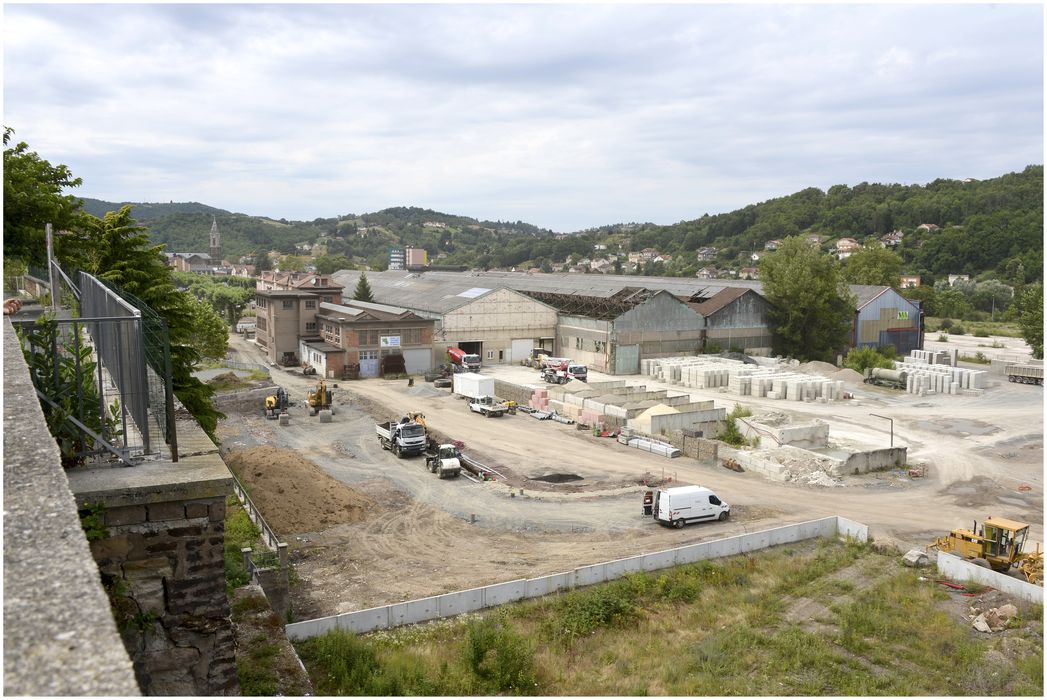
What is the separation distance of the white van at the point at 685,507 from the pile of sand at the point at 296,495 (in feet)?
29.3

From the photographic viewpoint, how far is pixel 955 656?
16.0 meters

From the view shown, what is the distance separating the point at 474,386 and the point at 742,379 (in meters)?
16.4

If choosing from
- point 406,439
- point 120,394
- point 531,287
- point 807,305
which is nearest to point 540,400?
point 406,439

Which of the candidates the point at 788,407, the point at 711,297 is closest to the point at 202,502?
the point at 788,407

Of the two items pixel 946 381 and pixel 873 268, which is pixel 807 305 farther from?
pixel 873 268

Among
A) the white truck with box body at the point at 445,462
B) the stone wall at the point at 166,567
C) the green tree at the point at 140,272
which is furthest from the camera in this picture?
the white truck with box body at the point at 445,462

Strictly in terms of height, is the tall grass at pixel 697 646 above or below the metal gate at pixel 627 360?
below

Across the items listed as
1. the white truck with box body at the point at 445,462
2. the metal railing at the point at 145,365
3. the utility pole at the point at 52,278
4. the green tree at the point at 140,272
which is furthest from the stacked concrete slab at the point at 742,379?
the metal railing at the point at 145,365

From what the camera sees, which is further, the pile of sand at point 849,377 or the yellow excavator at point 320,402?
the pile of sand at point 849,377

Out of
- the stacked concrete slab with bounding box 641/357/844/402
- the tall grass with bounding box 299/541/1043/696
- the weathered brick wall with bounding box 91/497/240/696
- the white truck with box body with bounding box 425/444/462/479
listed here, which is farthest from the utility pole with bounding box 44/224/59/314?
the stacked concrete slab with bounding box 641/357/844/402

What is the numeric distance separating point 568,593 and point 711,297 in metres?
45.1

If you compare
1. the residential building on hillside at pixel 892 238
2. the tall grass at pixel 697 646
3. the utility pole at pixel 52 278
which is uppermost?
the residential building on hillside at pixel 892 238

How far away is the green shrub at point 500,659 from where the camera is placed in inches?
563

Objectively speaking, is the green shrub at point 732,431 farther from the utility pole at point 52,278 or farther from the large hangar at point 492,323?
the utility pole at point 52,278
